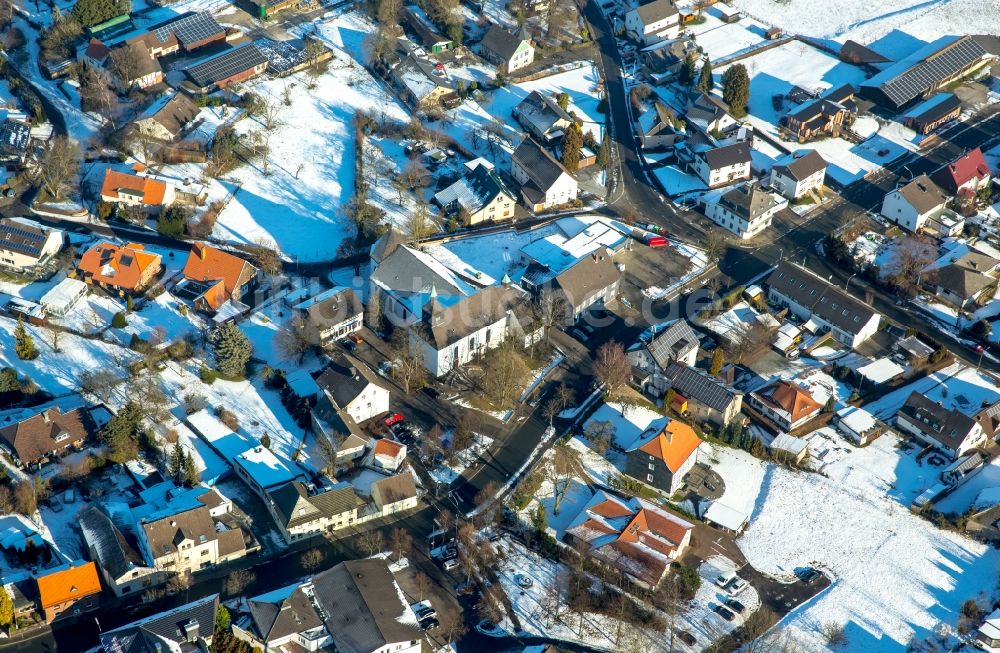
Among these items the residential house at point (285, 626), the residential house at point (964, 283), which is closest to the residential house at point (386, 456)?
the residential house at point (285, 626)

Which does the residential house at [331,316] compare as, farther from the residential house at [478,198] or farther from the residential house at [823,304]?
the residential house at [823,304]

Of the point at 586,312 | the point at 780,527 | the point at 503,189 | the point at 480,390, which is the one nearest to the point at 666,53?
the point at 503,189

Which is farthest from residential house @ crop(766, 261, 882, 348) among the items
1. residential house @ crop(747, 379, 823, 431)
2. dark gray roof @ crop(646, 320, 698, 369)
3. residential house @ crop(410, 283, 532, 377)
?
residential house @ crop(410, 283, 532, 377)

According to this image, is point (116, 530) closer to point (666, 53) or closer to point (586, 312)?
point (586, 312)

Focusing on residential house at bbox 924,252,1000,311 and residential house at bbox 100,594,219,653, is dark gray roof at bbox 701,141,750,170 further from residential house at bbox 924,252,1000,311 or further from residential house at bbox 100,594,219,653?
residential house at bbox 100,594,219,653

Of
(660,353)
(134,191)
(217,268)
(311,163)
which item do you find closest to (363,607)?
(660,353)

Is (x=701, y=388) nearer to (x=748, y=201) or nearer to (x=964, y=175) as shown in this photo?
(x=748, y=201)

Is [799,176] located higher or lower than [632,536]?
higher
